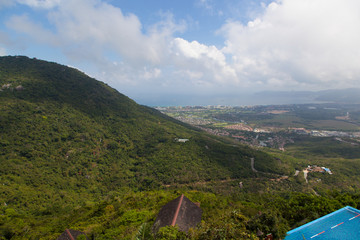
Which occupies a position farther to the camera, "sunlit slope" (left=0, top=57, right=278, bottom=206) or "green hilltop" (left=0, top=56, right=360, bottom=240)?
"sunlit slope" (left=0, top=57, right=278, bottom=206)

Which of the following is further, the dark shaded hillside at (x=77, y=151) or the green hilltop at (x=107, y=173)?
the dark shaded hillside at (x=77, y=151)

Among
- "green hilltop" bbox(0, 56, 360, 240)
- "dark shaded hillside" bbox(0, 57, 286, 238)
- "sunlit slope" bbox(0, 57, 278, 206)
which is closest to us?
"green hilltop" bbox(0, 56, 360, 240)

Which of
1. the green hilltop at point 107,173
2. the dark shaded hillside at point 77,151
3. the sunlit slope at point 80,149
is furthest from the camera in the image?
the sunlit slope at point 80,149

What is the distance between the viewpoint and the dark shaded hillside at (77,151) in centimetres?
3281

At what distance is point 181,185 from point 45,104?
5000cm

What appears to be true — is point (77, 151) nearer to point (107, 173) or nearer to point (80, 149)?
point (80, 149)

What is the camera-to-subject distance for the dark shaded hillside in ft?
108

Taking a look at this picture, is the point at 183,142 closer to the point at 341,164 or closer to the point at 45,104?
the point at 45,104

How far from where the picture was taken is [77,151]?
4434 cm

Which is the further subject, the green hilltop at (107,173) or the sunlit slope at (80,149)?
the sunlit slope at (80,149)

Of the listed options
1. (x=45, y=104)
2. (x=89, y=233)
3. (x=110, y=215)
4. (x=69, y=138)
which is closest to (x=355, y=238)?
(x=89, y=233)

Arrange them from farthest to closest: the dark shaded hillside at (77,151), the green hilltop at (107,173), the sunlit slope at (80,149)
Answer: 1. the sunlit slope at (80,149)
2. the dark shaded hillside at (77,151)
3. the green hilltop at (107,173)

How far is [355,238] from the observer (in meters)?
10.4

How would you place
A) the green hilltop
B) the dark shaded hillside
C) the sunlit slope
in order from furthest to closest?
the sunlit slope → the dark shaded hillside → the green hilltop
